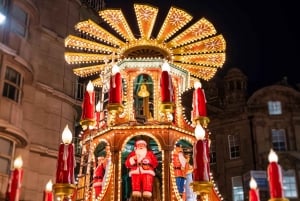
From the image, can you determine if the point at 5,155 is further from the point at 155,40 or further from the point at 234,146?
the point at 234,146

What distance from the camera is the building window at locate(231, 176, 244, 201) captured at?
32.0 metres

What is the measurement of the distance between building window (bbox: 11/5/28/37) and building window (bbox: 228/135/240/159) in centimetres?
1809

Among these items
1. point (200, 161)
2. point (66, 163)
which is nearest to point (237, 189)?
point (200, 161)

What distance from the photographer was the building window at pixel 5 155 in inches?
768

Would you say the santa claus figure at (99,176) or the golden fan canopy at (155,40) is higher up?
the golden fan canopy at (155,40)

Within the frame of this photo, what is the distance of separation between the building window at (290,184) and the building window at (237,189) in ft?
9.97

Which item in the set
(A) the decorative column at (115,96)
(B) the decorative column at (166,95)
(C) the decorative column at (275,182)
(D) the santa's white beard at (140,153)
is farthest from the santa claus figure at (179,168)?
(C) the decorative column at (275,182)

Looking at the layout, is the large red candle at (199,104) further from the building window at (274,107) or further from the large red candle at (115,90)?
the building window at (274,107)

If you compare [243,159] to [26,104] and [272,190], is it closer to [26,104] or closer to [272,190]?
[26,104]

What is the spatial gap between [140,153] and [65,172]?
2432 millimetres

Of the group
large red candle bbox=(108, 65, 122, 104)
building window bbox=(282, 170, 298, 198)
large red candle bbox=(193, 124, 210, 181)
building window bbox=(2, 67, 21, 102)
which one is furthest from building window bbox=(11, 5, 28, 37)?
building window bbox=(282, 170, 298, 198)

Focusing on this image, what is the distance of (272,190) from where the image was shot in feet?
23.3

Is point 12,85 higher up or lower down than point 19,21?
lower down

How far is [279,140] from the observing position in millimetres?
32719
